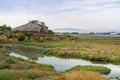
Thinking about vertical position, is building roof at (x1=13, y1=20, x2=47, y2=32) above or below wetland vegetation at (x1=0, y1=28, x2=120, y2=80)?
above

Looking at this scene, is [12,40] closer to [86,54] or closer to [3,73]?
[86,54]

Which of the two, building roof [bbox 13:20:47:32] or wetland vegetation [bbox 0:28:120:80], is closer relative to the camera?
wetland vegetation [bbox 0:28:120:80]

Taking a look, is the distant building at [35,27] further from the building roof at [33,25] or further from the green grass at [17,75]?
the green grass at [17,75]

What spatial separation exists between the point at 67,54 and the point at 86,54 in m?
4.67

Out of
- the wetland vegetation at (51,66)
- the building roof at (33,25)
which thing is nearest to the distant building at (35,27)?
the building roof at (33,25)

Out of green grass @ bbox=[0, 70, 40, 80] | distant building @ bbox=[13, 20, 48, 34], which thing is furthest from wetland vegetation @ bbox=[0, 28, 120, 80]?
distant building @ bbox=[13, 20, 48, 34]

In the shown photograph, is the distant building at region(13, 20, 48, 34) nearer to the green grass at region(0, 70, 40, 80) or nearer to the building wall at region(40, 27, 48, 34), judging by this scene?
the building wall at region(40, 27, 48, 34)

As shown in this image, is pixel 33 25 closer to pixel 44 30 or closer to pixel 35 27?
pixel 35 27

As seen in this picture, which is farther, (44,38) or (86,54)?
(44,38)

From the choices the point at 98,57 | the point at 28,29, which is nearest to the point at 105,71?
the point at 98,57

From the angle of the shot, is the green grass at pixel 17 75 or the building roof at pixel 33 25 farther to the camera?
the building roof at pixel 33 25

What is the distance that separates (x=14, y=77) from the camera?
68.4 feet

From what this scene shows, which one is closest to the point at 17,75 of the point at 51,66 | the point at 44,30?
the point at 51,66

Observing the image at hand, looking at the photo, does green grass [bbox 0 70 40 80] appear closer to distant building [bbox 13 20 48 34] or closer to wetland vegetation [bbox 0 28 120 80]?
wetland vegetation [bbox 0 28 120 80]
